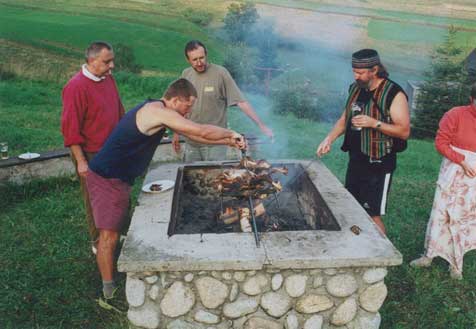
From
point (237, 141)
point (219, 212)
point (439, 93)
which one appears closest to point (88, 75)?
point (237, 141)

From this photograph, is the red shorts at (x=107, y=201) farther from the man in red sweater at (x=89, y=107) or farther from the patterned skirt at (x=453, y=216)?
the patterned skirt at (x=453, y=216)

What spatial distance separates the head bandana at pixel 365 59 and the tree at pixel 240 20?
42.5 ft

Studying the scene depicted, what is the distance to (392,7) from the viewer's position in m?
16.0

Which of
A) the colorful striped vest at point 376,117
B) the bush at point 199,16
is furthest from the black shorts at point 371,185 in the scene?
the bush at point 199,16

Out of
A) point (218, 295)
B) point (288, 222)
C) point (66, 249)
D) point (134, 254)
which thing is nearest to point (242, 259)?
point (218, 295)

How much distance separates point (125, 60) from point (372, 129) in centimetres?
1430

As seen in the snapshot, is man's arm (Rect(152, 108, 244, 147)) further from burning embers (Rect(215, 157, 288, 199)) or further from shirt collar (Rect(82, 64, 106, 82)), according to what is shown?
shirt collar (Rect(82, 64, 106, 82))

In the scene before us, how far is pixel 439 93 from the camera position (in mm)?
17328

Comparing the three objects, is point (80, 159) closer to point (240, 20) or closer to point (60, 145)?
point (60, 145)

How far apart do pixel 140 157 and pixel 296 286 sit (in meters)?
1.72

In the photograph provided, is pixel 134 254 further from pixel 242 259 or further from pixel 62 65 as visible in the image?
pixel 62 65

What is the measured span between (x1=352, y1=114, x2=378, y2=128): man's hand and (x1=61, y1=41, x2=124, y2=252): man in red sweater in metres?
2.47

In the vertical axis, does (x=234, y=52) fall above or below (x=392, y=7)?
below

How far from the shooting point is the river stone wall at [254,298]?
287 centimetres
